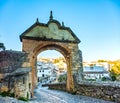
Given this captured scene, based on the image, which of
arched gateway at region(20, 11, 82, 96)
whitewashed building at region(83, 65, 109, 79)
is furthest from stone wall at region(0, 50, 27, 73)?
whitewashed building at region(83, 65, 109, 79)

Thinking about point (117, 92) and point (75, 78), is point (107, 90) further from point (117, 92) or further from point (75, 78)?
point (75, 78)

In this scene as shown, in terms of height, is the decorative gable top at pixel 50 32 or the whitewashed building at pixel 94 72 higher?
the decorative gable top at pixel 50 32

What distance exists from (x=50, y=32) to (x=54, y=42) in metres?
1.08

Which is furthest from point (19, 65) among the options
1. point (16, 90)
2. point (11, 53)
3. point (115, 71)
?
point (115, 71)

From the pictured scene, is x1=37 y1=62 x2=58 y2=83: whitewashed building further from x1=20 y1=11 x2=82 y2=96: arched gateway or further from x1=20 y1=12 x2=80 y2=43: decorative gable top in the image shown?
x1=20 y1=12 x2=80 y2=43: decorative gable top

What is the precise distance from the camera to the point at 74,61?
17000 millimetres

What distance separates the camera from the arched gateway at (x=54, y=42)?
1574cm

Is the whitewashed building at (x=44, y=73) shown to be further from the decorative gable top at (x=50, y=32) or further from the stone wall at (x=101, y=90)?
the stone wall at (x=101, y=90)

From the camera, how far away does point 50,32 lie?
1662 centimetres

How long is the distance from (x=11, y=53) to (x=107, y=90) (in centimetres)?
708

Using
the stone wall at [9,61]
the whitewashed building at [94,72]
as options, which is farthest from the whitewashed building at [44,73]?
the stone wall at [9,61]

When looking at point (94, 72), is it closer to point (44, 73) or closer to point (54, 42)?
point (44, 73)

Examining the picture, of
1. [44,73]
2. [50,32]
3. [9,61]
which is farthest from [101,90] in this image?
[44,73]

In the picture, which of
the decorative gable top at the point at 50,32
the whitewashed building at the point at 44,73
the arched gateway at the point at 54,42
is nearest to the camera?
the arched gateway at the point at 54,42
